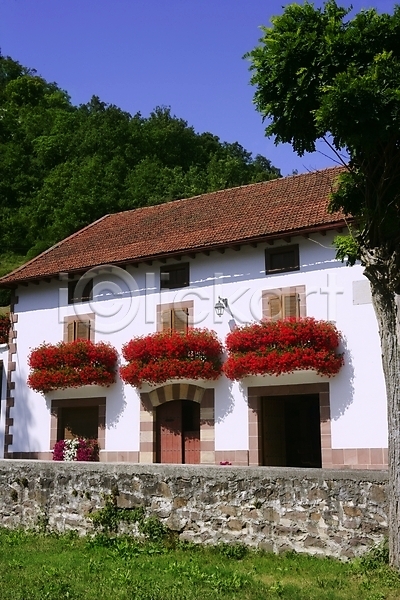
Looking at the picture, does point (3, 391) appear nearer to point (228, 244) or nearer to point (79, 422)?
point (79, 422)

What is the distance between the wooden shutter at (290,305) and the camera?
17.2 m

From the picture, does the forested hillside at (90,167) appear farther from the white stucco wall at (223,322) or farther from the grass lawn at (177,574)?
the grass lawn at (177,574)

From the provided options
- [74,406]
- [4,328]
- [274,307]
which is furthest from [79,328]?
[274,307]

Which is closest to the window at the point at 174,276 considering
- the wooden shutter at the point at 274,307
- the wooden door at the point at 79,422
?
the wooden shutter at the point at 274,307

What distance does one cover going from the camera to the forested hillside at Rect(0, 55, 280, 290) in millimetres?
38094

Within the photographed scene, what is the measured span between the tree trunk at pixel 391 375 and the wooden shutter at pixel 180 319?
29.9ft

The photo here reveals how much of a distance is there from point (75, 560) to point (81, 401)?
987 cm

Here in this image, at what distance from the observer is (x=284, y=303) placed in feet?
57.1

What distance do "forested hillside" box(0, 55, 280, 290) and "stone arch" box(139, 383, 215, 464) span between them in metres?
19.5

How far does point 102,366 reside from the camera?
18.8 m

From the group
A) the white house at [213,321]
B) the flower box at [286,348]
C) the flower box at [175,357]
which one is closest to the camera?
the flower box at [286,348]

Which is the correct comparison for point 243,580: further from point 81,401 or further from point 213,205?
point 213,205

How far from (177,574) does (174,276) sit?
10.8m

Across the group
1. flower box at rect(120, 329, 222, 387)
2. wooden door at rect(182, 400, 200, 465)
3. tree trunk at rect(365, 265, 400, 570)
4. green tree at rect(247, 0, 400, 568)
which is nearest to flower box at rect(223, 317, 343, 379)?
flower box at rect(120, 329, 222, 387)
